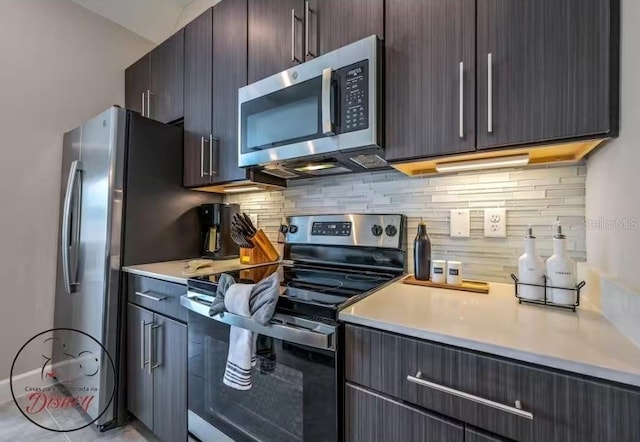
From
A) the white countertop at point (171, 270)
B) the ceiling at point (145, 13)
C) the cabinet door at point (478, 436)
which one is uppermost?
the ceiling at point (145, 13)

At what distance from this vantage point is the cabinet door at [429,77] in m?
0.96

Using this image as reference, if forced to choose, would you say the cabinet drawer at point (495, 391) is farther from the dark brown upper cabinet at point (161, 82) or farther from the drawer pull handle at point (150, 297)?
the dark brown upper cabinet at point (161, 82)

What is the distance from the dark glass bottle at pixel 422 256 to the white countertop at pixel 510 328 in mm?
204

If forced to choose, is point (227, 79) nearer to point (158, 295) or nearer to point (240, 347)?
point (158, 295)

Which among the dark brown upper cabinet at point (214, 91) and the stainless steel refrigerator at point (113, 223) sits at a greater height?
the dark brown upper cabinet at point (214, 91)

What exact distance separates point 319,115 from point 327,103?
8 cm

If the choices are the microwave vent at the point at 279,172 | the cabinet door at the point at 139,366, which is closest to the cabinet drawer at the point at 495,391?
the microwave vent at the point at 279,172

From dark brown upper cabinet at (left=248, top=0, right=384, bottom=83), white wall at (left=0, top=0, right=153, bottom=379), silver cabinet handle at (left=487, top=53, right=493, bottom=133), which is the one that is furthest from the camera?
white wall at (left=0, top=0, right=153, bottom=379)

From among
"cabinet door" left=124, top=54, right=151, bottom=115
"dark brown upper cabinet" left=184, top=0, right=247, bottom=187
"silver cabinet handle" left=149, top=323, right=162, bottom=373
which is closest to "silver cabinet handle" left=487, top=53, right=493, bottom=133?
"dark brown upper cabinet" left=184, top=0, right=247, bottom=187

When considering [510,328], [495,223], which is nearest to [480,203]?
[495,223]

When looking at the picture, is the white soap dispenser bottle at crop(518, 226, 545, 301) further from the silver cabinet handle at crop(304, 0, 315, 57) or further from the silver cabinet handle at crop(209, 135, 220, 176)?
the silver cabinet handle at crop(209, 135, 220, 176)

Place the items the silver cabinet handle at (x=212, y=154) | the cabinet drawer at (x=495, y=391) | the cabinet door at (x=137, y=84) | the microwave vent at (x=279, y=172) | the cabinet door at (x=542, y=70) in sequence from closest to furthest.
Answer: the cabinet drawer at (x=495, y=391), the cabinet door at (x=542, y=70), the microwave vent at (x=279, y=172), the silver cabinet handle at (x=212, y=154), the cabinet door at (x=137, y=84)

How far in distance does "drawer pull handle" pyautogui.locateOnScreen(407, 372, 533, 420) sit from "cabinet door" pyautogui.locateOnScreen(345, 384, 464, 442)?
8cm

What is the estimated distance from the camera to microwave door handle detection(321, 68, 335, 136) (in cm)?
115
